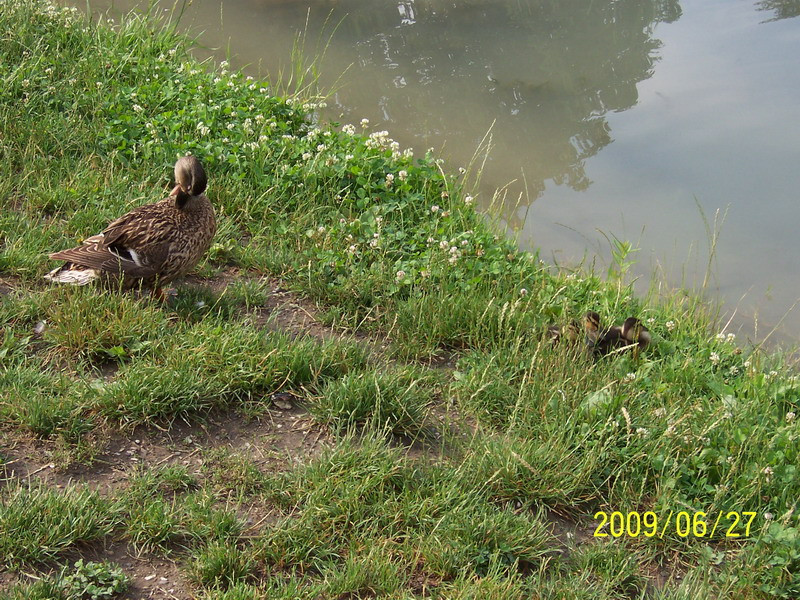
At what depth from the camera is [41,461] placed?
386 cm

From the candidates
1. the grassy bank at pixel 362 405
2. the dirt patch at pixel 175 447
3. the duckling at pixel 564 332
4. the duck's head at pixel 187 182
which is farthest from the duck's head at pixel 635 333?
the duck's head at pixel 187 182

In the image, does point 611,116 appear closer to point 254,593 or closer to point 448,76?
point 448,76

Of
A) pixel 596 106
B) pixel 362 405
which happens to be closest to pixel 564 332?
pixel 362 405

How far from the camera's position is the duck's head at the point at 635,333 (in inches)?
199

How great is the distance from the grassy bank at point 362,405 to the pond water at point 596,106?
1.07 metres

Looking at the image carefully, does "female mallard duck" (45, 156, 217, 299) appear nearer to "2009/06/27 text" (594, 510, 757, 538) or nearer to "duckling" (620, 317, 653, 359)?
"duckling" (620, 317, 653, 359)

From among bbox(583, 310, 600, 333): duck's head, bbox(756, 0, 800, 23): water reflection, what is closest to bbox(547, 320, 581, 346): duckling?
bbox(583, 310, 600, 333): duck's head

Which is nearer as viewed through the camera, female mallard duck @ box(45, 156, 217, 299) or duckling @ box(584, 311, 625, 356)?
female mallard duck @ box(45, 156, 217, 299)

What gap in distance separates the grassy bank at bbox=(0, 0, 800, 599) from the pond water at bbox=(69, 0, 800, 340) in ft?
3.51

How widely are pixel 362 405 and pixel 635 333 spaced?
69.3 inches

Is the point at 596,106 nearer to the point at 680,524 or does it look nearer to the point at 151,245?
the point at 151,245

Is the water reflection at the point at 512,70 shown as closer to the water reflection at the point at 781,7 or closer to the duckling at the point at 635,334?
the water reflection at the point at 781,7

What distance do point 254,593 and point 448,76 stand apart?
25.2 ft

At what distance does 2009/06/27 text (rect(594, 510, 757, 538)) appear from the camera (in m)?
3.91
